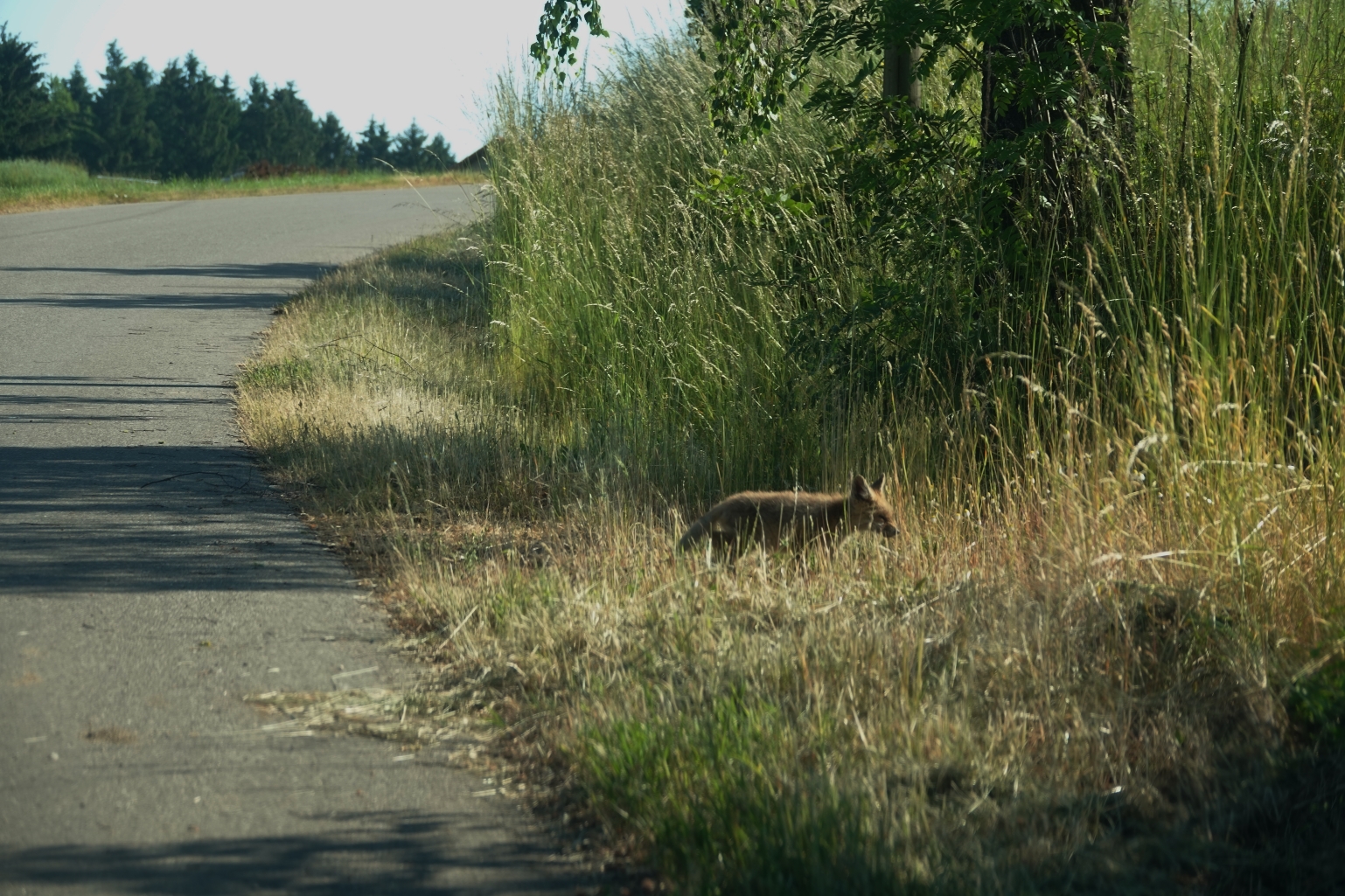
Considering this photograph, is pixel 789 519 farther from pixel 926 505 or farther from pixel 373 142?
pixel 373 142

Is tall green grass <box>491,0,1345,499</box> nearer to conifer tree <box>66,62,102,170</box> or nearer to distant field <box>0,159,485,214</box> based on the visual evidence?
distant field <box>0,159,485,214</box>

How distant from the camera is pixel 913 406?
246 inches

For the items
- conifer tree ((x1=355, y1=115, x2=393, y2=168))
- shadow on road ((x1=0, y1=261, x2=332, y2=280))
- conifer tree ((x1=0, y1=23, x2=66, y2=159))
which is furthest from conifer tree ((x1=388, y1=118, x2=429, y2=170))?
shadow on road ((x1=0, y1=261, x2=332, y2=280))

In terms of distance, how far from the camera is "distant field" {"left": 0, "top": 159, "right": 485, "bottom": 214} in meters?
25.6

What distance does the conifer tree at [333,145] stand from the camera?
111 meters

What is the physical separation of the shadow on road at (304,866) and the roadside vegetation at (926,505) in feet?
0.96

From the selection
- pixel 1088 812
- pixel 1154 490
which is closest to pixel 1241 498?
pixel 1154 490

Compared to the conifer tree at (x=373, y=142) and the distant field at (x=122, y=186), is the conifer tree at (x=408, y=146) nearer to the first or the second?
the conifer tree at (x=373, y=142)

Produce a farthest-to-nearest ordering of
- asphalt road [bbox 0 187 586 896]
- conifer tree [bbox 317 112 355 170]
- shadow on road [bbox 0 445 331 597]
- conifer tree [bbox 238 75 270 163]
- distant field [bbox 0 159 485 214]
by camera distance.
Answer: conifer tree [bbox 317 112 355 170] → conifer tree [bbox 238 75 270 163] → distant field [bbox 0 159 485 214] → shadow on road [bbox 0 445 331 597] → asphalt road [bbox 0 187 586 896]

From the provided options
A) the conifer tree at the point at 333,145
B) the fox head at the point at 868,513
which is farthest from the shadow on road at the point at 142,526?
the conifer tree at the point at 333,145

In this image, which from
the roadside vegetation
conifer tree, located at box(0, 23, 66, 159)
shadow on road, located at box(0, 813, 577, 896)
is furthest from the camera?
conifer tree, located at box(0, 23, 66, 159)

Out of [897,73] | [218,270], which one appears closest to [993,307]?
[897,73]

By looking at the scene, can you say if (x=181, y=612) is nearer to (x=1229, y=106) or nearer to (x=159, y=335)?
(x=1229, y=106)

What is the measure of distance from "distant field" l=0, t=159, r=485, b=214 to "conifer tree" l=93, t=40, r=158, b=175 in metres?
55.8
